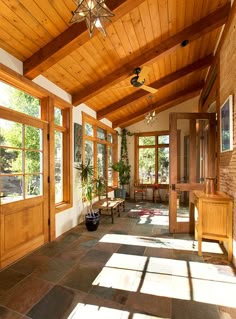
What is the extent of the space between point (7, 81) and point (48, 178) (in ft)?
5.23

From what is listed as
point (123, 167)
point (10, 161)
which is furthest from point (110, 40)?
point (123, 167)

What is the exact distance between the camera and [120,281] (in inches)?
84.8

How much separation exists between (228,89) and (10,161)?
10.9 feet

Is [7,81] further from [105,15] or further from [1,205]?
[105,15]

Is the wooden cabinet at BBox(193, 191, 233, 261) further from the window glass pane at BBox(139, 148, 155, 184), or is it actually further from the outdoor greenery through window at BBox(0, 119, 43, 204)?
the window glass pane at BBox(139, 148, 155, 184)

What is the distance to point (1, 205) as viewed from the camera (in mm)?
2428

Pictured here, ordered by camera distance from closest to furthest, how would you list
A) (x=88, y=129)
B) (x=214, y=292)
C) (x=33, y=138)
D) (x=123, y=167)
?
(x=214, y=292)
(x=33, y=138)
(x=88, y=129)
(x=123, y=167)

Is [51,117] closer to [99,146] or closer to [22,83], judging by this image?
[22,83]

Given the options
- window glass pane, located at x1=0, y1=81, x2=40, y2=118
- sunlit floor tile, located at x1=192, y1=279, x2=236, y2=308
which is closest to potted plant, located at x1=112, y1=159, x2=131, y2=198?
window glass pane, located at x1=0, y1=81, x2=40, y2=118

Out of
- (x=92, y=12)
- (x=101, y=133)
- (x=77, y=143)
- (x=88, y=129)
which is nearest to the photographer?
(x=92, y=12)

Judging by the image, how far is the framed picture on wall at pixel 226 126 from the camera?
2580mm

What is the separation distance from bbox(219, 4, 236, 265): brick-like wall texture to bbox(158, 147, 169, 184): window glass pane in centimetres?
375

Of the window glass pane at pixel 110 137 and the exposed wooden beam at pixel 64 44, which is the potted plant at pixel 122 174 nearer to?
the window glass pane at pixel 110 137

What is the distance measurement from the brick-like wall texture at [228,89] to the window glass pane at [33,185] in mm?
2949
